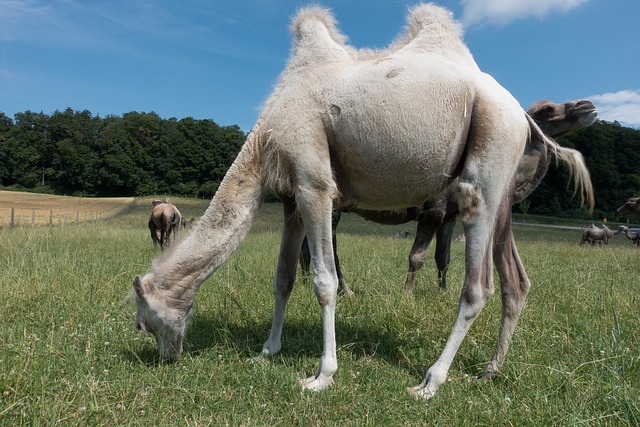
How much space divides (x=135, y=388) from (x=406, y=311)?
2.71 metres

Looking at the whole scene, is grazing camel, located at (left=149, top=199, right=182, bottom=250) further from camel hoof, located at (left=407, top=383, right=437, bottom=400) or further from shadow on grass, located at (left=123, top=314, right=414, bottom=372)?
camel hoof, located at (left=407, top=383, right=437, bottom=400)

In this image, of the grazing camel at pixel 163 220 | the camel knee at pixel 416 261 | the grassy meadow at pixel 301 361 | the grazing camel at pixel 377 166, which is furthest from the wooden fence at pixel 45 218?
the grazing camel at pixel 377 166

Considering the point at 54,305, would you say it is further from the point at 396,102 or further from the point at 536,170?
the point at 536,170

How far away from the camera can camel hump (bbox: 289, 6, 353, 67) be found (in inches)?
151

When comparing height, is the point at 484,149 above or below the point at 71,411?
above

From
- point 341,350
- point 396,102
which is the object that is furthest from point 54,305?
point 396,102

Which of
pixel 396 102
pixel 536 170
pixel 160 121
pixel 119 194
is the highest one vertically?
pixel 160 121

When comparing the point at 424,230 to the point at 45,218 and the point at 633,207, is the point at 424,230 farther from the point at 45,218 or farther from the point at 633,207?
the point at 45,218

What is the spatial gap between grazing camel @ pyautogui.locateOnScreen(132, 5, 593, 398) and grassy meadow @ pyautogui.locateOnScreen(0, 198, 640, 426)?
0.25 m

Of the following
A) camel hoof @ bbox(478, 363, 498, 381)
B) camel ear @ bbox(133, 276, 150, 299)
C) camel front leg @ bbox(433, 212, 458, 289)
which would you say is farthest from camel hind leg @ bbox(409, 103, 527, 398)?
camel front leg @ bbox(433, 212, 458, 289)

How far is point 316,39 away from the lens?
154 inches

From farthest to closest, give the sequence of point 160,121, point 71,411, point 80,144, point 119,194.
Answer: point 160,121 < point 80,144 < point 119,194 < point 71,411

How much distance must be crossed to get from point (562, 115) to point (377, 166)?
2.04m

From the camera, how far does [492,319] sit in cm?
447
